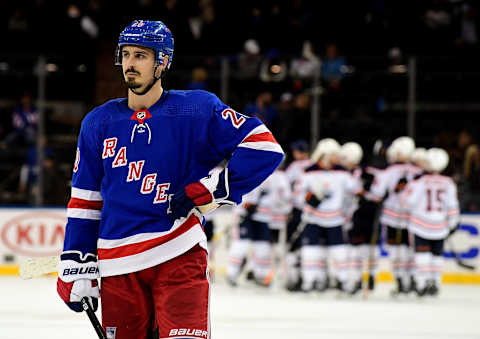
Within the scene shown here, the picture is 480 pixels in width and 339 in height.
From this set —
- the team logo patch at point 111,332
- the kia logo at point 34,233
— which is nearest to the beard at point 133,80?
the team logo patch at point 111,332

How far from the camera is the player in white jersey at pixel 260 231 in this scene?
402 inches

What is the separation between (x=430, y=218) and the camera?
9.56 metres

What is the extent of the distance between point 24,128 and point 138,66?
27.1 ft

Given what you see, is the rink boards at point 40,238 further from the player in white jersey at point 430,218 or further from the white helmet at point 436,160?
the white helmet at point 436,160

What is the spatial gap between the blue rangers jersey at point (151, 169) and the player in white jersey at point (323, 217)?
21.7 feet

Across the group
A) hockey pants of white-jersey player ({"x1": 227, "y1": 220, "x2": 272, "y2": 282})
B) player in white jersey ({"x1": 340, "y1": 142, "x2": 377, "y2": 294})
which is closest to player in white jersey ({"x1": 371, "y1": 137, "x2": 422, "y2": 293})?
player in white jersey ({"x1": 340, "y1": 142, "x2": 377, "y2": 294})

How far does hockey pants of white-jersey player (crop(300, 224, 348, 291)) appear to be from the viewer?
960 cm

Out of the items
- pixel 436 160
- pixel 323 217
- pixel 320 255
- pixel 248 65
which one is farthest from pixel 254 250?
pixel 248 65

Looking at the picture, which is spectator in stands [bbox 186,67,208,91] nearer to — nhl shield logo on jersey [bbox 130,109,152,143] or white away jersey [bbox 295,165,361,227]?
white away jersey [bbox 295,165,361,227]

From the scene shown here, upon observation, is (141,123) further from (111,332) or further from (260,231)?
(260,231)

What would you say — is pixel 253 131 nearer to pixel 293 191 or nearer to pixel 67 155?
pixel 293 191

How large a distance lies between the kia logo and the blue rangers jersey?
26.4ft

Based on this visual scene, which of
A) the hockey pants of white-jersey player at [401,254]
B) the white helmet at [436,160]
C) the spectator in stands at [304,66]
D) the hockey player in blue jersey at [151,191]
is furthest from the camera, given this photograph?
the spectator in stands at [304,66]

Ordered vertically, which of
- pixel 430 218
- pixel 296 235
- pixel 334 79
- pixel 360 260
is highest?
pixel 334 79
